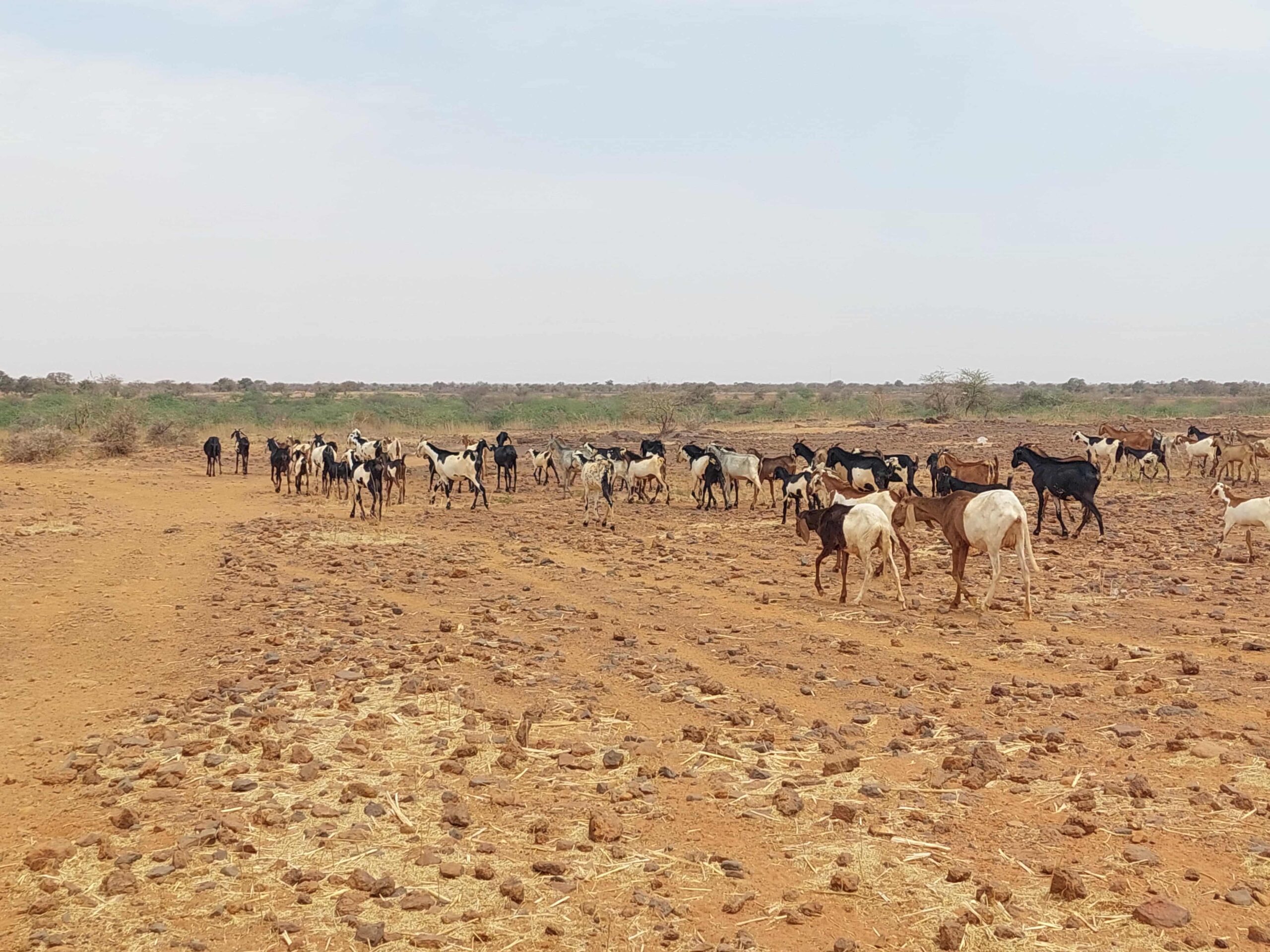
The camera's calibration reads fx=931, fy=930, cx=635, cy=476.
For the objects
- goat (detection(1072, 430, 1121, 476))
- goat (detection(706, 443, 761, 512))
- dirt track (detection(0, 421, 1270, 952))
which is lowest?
dirt track (detection(0, 421, 1270, 952))

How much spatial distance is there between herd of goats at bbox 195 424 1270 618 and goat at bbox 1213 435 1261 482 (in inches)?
1.2

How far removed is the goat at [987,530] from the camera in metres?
10.4

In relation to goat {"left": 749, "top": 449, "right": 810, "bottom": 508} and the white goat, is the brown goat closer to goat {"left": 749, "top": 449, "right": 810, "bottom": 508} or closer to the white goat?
goat {"left": 749, "top": 449, "right": 810, "bottom": 508}

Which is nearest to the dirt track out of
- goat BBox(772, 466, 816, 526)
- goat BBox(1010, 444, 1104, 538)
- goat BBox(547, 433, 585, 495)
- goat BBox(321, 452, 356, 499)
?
goat BBox(1010, 444, 1104, 538)

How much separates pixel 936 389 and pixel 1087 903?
5087 cm

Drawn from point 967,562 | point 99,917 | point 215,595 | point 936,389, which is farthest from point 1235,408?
point 99,917

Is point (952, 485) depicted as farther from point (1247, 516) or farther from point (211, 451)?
point (211, 451)

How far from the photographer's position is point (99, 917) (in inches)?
173

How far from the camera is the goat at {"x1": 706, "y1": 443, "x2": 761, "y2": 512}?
19.8m

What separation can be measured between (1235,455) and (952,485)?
12.7 meters

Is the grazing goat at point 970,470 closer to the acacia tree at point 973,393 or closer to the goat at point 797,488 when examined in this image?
the goat at point 797,488

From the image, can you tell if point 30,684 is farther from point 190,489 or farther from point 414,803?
point 190,489

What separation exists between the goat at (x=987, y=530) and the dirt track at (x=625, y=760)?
0.38 metres

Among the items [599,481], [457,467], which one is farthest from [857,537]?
[457,467]
